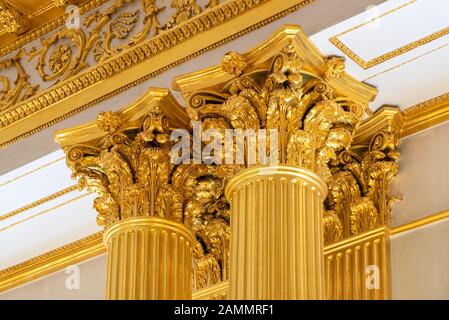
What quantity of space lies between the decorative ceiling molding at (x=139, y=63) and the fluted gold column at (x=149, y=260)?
3.79ft

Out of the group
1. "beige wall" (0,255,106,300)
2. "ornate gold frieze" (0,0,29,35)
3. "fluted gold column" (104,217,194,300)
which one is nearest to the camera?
"fluted gold column" (104,217,194,300)

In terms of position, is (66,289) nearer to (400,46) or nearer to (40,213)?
(40,213)

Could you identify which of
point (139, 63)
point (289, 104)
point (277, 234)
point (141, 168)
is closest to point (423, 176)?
point (289, 104)

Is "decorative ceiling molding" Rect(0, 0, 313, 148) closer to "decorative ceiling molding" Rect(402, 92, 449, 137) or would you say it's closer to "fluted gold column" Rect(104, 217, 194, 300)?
"decorative ceiling molding" Rect(402, 92, 449, 137)

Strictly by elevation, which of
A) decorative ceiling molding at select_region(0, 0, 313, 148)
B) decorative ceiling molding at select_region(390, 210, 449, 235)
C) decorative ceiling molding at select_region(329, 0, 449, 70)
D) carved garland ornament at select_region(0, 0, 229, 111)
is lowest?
decorative ceiling molding at select_region(390, 210, 449, 235)

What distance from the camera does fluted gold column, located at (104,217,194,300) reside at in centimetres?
922

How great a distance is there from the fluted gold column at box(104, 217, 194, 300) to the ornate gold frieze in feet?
7.15

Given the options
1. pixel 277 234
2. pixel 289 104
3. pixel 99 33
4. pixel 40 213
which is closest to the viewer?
pixel 277 234

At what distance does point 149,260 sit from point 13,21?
2627 millimetres

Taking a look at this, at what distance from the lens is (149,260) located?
9328mm

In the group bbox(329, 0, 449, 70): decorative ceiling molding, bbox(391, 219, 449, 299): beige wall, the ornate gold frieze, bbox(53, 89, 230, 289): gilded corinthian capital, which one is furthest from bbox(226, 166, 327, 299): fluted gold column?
the ornate gold frieze

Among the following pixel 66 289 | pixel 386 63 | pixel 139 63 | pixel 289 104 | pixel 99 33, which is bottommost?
pixel 66 289

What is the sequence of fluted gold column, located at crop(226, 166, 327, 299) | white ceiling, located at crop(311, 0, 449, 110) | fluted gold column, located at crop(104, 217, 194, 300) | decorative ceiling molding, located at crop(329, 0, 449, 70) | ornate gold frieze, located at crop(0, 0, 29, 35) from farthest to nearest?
ornate gold frieze, located at crop(0, 0, 29, 35)
fluted gold column, located at crop(104, 217, 194, 300)
decorative ceiling molding, located at crop(329, 0, 449, 70)
white ceiling, located at crop(311, 0, 449, 110)
fluted gold column, located at crop(226, 166, 327, 299)
